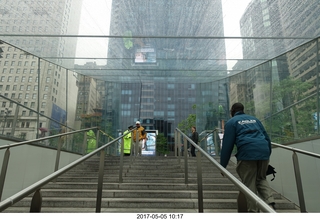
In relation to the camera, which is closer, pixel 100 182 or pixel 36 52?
pixel 100 182

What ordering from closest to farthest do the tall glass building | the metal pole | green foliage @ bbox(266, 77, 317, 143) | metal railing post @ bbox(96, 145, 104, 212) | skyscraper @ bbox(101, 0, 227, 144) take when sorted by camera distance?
1. metal railing post @ bbox(96, 145, 104, 212)
2. green foliage @ bbox(266, 77, 317, 143)
3. the metal pole
4. the tall glass building
5. skyscraper @ bbox(101, 0, 227, 144)

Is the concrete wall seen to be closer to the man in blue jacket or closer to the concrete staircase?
the concrete staircase

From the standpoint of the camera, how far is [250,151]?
7.90 feet

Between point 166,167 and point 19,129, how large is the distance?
3227 millimetres

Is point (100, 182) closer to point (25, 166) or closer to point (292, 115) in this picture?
point (25, 166)

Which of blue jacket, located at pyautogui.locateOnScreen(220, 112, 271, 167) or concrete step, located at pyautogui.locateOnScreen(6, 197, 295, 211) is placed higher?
blue jacket, located at pyautogui.locateOnScreen(220, 112, 271, 167)

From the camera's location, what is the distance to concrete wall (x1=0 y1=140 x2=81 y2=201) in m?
3.84

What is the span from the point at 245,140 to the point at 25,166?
4040mm

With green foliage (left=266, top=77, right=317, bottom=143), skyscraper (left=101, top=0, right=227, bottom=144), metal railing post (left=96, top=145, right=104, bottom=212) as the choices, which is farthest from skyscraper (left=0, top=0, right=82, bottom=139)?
green foliage (left=266, top=77, right=317, bottom=143)

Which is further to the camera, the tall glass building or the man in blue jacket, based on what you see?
the tall glass building
